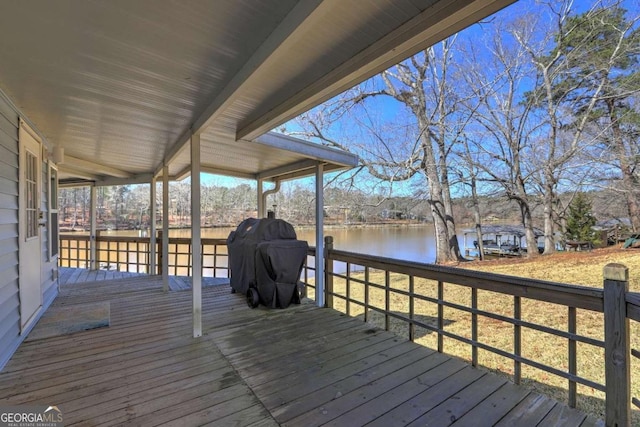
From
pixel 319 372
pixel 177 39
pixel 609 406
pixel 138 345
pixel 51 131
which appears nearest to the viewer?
pixel 177 39

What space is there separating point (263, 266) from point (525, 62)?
12.0 m

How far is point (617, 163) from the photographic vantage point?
30.7 ft

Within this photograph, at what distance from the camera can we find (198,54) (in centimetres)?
184

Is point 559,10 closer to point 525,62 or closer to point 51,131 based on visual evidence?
point 525,62

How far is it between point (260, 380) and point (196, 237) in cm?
167

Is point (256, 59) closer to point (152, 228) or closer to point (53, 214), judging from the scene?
point (53, 214)

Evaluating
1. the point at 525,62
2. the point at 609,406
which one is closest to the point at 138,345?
the point at 609,406

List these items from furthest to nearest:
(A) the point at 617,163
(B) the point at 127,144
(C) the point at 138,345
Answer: (A) the point at 617,163
(B) the point at 127,144
(C) the point at 138,345

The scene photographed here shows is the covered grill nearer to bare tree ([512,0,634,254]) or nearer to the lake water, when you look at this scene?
the lake water

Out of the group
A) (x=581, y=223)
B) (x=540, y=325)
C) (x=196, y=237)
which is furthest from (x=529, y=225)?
(x=196, y=237)

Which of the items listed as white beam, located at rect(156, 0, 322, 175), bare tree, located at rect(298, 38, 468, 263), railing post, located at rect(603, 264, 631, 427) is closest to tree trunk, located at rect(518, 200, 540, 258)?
bare tree, located at rect(298, 38, 468, 263)

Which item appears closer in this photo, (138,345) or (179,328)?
(138,345)

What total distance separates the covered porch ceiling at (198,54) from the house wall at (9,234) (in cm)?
23

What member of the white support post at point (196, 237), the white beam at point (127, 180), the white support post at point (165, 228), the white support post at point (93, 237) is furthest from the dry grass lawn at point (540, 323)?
the white support post at point (93, 237)
